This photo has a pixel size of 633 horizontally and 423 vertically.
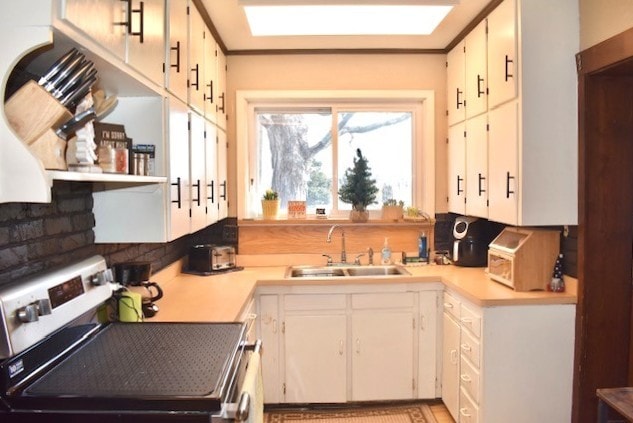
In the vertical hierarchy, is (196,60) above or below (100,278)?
above

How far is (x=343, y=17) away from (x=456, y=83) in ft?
3.41

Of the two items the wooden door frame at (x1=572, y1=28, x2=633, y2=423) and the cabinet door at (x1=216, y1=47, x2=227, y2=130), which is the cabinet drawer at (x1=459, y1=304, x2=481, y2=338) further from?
the cabinet door at (x1=216, y1=47, x2=227, y2=130)

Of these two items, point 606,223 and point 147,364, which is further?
point 606,223

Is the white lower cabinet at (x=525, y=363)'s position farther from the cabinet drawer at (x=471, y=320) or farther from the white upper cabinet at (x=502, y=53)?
the white upper cabinet at (x=502, y=53)

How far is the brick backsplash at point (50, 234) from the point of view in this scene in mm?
1462

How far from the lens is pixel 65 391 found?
43.6 inches

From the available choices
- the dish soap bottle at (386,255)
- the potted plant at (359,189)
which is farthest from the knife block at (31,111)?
the dish soap bottle at (386,255)

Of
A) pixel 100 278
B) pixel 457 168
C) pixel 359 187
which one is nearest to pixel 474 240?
pixel 457 168

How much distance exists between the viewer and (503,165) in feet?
8.87

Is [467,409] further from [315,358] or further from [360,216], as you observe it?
[360,216]

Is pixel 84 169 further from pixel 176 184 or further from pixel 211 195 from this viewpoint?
pixel 211 195

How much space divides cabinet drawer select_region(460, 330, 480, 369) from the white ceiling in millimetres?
1899

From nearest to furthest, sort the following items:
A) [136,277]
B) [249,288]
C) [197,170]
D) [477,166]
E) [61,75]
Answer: [61,75] → [136,277] → [197,170] → [249,288] → [477,166]

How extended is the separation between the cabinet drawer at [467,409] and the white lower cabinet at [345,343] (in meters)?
0.38
